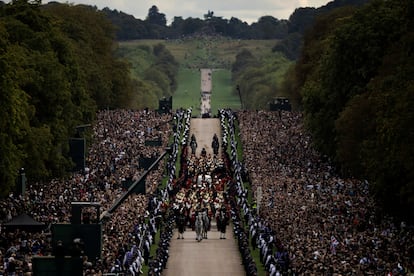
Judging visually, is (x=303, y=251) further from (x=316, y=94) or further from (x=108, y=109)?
(x=108, y=109)

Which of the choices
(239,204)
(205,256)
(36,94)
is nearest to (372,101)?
(239,204)

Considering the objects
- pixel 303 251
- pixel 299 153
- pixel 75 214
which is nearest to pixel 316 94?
pixel 299 153

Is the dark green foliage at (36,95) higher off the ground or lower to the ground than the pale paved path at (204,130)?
higher

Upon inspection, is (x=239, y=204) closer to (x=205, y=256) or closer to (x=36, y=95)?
(x=36, y=95)

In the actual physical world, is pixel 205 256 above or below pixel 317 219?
below

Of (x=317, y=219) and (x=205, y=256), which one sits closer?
(x=205, y=256)

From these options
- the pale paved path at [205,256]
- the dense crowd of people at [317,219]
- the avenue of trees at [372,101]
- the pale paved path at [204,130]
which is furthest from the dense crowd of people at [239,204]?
the avenue of trees at [372,101]

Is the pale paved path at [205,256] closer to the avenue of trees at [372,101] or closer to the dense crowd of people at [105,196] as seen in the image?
the dense crowd of people at [105,196]

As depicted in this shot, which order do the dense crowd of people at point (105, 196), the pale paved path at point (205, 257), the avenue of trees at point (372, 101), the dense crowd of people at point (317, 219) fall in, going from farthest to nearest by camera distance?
the avenue of trees at point (372, 101) < the pale paved path at point (205, 257) < the dense crowd of people at point (105, 196) < the dense crowd of people at point (317, 219)
